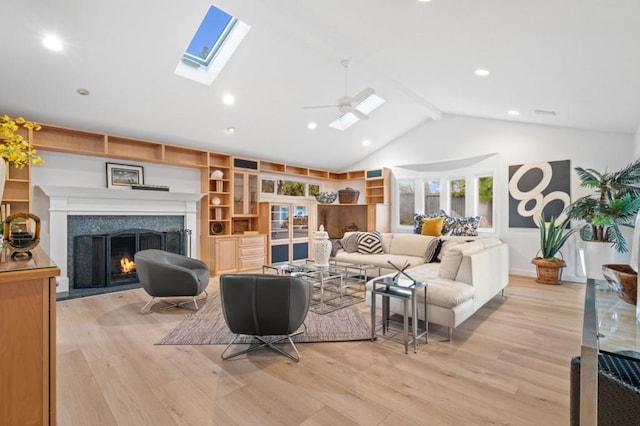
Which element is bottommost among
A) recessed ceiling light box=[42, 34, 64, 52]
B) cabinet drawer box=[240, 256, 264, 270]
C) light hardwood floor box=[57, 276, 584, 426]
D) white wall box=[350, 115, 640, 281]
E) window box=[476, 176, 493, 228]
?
light hardwood floor box=[57, 276, 584, 426]

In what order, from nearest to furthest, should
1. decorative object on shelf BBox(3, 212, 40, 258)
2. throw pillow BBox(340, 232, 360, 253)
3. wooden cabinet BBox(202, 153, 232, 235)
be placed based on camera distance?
decorative object on shelf BBox(3, 212, 40, 258)
throw pillow BBox(340, 232, 360, 253)
wooden cabinet BBox(202, 153, 232, 235)

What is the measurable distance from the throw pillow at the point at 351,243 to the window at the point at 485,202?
9.15 ft

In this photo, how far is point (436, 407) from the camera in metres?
1.92

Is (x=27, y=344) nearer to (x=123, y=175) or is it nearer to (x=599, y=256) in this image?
(x=123, y=175)

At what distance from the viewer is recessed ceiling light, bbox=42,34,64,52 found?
314 centimetres

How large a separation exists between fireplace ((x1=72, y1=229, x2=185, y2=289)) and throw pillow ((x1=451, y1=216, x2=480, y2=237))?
524cm

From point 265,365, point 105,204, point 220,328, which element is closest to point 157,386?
point 265,365

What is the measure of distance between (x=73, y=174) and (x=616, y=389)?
5.97m

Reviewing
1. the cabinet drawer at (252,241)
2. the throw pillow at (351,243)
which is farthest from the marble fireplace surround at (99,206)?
the throw pillow at (351,243)

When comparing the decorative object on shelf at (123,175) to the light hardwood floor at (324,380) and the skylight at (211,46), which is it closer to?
the skylight at (211,46)

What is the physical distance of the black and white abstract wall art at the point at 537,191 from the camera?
5.39 metres

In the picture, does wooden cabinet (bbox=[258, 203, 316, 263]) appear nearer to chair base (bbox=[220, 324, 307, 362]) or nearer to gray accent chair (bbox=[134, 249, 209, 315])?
gray accent chair (bbox=[134, 249, 209, 315])

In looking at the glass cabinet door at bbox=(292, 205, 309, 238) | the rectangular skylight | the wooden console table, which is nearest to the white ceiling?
the rectangular skylight

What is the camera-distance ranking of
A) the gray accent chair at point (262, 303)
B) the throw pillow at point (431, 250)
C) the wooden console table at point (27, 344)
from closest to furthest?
the wooden console table at point (27, 344), the gray accent chair at point (262, 303), the throw pillow at point (431, 250)
